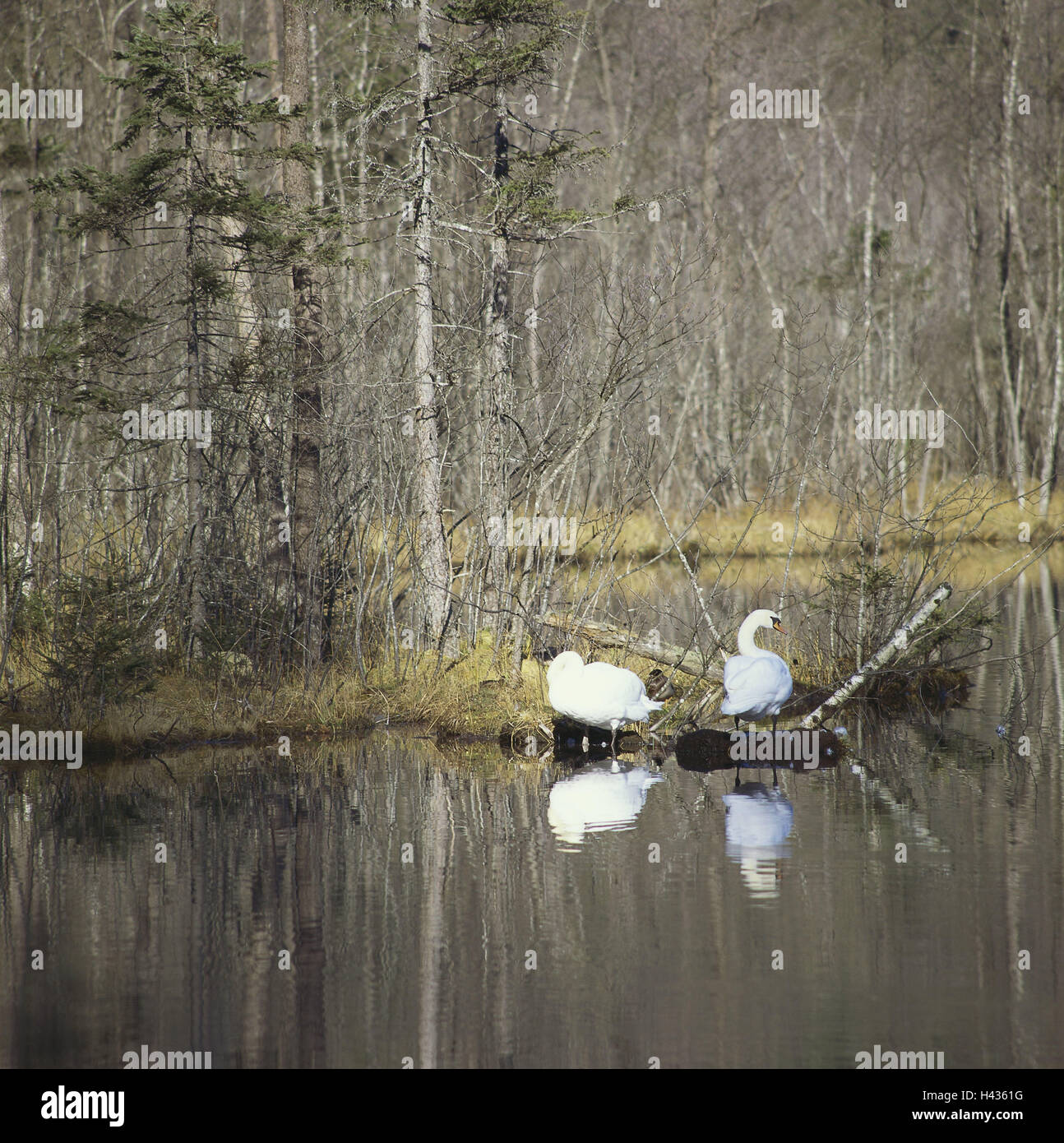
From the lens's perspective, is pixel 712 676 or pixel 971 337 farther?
pixel 971 337

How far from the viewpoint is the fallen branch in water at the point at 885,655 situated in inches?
526

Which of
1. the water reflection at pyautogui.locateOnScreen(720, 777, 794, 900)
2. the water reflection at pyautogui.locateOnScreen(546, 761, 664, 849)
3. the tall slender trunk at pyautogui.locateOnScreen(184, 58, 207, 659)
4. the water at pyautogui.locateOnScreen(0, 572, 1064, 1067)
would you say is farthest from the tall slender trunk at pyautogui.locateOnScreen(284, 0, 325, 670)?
the water reflection at pyautogui.locateOnScreen(720, 777, 794, 900)

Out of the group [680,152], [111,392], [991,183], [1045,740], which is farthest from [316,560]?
[991,183]

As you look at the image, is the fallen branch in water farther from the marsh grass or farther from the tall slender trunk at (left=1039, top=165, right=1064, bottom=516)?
the tall slender trunk at (left=1039, top=165, right=1064, bottom=516)

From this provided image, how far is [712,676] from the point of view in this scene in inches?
560

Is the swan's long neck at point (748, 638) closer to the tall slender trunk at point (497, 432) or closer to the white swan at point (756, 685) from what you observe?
the white swan at point (756, 685)

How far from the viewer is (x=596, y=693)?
12375mm

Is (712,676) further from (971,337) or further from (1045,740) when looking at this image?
(971,337)

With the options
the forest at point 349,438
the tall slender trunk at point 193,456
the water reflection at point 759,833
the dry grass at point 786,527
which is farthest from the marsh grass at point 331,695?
the dry grass at point 786,527

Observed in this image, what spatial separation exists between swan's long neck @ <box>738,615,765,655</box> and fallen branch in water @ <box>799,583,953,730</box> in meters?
0.91

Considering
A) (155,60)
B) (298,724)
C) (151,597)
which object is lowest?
(298,724)

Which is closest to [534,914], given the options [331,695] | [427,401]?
[331,695]

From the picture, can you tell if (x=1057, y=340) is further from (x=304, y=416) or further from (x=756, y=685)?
(x=756, y=685)
